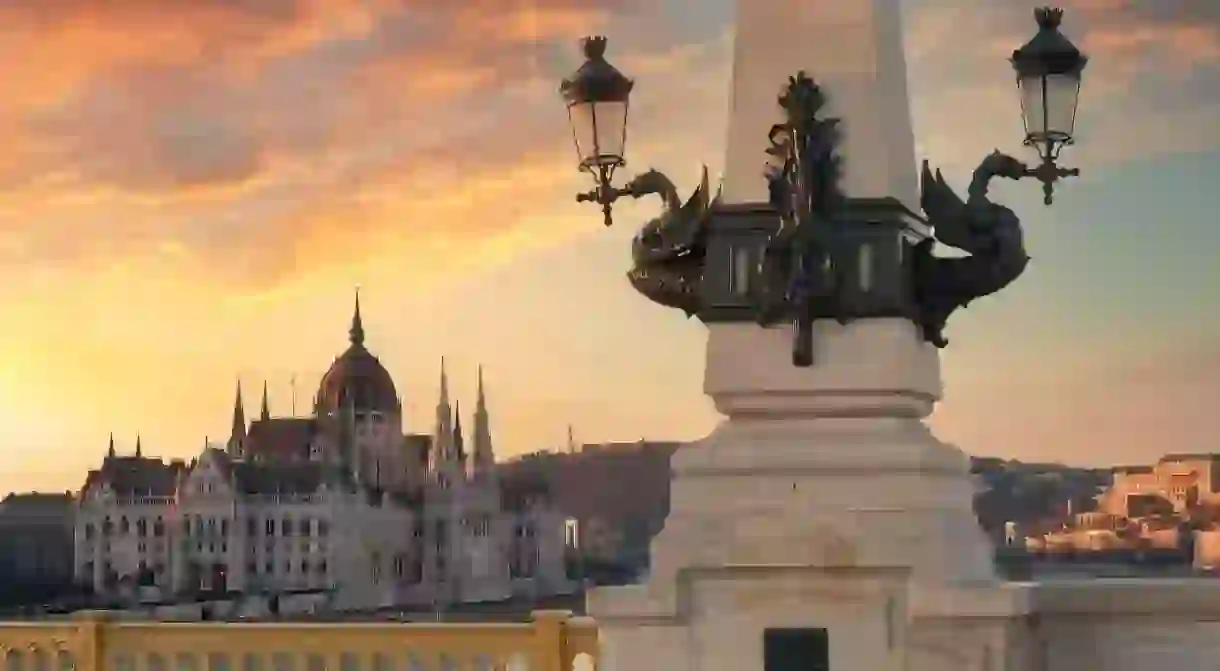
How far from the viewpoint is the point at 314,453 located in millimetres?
83938

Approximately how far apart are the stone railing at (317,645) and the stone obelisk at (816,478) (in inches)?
40.0

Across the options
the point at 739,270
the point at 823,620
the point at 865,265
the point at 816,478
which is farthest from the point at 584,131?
the point at 823,620

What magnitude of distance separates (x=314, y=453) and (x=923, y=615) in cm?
8058

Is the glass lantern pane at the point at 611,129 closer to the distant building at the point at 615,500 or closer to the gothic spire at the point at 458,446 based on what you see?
the distant building at the point at 615,500

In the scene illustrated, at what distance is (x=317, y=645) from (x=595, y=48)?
2154mm

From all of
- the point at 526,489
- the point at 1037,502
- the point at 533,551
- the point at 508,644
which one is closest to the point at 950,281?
the point at 508,644

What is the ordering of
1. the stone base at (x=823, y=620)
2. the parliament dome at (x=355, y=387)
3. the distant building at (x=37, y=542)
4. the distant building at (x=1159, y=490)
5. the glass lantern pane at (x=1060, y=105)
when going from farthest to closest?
the parliament dome at (x=355, y=387), the distant building at (x=37, y=542), the distant building at (x=1159, y=490), the glass lantern pane at (x=1060, y=105), the stone base at (x=823, y=620)

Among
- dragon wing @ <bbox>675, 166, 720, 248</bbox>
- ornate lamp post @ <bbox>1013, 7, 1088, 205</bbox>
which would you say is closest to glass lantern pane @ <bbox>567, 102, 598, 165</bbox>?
dragon wing @ <bbox>675, 166, 720, 248</bbox>

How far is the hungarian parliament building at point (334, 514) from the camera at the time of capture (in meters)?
79.5

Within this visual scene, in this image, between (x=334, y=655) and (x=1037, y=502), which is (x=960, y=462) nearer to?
(x=334, y=655)

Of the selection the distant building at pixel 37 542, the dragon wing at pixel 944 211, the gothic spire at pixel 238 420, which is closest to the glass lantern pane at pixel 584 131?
the dragon wing at pixel 944 211

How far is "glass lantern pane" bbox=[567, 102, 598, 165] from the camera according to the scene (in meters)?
5.01

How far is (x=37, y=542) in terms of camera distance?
6900 centimetres

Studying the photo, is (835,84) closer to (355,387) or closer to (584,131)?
(584,131)
